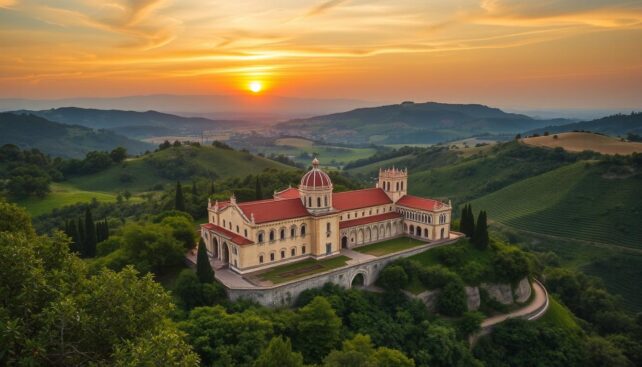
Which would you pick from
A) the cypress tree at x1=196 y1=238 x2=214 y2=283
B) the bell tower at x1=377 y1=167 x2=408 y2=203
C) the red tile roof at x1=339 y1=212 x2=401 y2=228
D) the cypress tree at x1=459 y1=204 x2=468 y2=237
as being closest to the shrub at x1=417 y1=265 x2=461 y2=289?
the red tile roof at x1=339 y1=212 x2=401 y2=228

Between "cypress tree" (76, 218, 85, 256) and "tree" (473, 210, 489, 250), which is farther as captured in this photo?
"tree" (473, 210, 489, 250)

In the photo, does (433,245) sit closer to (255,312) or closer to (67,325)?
(255,312)

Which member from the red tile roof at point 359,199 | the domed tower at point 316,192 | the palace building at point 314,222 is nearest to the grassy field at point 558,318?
the palace building at point 314,222

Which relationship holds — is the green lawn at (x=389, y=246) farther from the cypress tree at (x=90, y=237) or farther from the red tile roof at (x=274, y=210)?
the cypress tree at (x=90, y=237)

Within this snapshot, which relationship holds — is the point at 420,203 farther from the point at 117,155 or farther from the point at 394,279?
the point at 117,155

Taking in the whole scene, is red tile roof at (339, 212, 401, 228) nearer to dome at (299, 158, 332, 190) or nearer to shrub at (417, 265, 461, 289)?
dome at (299, 158, 332, 190)

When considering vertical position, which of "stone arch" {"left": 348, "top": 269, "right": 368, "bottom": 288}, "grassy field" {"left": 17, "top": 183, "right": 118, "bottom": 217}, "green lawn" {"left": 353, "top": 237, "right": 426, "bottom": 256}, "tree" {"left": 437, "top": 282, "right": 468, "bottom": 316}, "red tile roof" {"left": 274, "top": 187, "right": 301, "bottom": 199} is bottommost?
"tree" {"left": 437, "top": 282, "right": 468, "bottom": 316}

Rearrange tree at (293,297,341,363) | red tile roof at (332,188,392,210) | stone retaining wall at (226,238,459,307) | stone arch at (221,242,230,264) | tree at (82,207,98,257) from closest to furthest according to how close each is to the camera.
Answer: tree at (293,297,341,363), stone retaining wall at (226,238,459,307), stone arch at (221,242,230,264), tree at (82,207,98,257), red tile roof at (332,188,392,210)

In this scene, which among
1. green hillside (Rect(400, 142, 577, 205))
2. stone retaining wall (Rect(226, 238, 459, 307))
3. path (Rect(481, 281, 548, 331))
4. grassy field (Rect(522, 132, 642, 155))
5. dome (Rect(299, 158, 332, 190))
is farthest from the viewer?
grassy field (Rect(522, 132, 642, 155))
